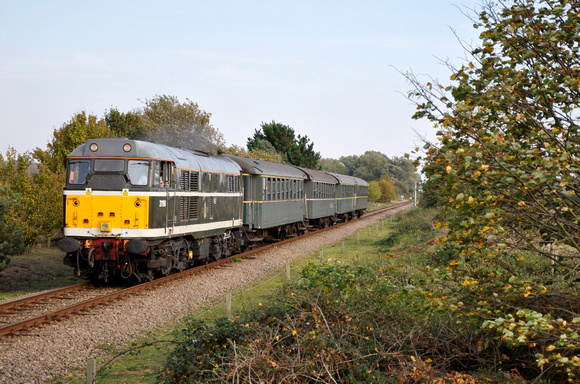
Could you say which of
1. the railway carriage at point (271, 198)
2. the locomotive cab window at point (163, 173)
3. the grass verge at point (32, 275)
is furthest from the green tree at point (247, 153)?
the locomotive cab window at point (163, 173)

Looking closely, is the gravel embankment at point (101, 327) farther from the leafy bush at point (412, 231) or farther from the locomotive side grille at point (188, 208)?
the leafy bush at point (412, 231)

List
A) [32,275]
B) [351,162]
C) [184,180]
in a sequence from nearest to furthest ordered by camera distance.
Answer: [184,180], [32,275], [351,162]

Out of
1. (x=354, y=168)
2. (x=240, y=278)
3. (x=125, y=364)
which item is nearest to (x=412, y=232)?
(x=240, y=278)

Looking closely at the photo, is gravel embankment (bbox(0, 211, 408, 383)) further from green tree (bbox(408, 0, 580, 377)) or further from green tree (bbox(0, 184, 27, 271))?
green tree (bbox(408, 0, 580, 377))

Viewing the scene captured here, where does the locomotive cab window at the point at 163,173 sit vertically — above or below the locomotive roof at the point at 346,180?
below

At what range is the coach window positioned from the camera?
1345 cm

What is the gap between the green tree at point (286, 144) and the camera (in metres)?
68.4

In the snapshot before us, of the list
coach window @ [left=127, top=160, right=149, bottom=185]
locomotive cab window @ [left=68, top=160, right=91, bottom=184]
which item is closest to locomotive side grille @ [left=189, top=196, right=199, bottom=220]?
coach window @ [left=127, top=160, right=149, bottom=185]

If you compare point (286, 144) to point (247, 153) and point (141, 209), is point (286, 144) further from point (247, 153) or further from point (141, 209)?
point (141, 209)

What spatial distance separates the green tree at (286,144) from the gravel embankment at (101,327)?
51677 mm

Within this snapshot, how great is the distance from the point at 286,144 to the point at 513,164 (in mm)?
64418

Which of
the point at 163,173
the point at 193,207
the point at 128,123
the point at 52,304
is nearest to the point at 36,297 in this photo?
the point at 52,304

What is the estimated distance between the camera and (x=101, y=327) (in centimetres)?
1015

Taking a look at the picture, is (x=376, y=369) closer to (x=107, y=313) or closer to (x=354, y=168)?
(x=107, y=313)
